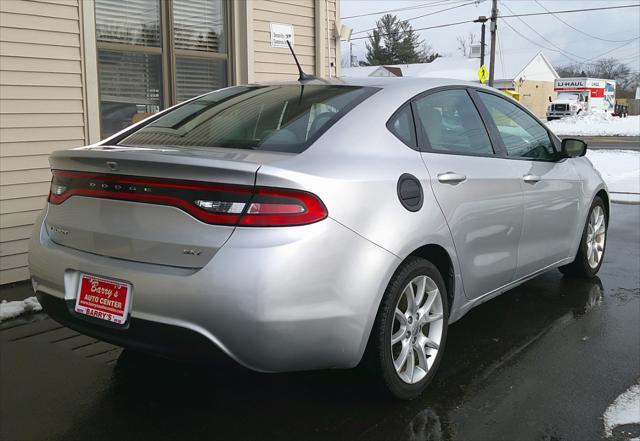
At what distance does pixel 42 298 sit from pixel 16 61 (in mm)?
3037

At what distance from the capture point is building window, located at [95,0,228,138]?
636 centimetres

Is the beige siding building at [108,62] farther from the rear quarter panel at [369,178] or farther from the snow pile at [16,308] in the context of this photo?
the rear quarter panel at [369,178]

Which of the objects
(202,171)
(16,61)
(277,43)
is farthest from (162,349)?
(277,43)

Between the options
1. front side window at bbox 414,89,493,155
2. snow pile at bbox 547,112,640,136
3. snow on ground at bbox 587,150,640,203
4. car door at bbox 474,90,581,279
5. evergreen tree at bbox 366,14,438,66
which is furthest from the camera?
evergreen tree at bbox 366,14,438,66

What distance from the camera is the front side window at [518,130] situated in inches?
167

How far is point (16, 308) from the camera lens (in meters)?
4.71

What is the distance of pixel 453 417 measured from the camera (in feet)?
10.2

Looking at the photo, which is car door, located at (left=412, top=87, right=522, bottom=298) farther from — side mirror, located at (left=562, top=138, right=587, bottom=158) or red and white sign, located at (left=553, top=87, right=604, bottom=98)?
red and white sign, located at (left=553, top=87, right=604, bottom=98)

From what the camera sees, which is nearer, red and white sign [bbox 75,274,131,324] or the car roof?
red and white sign [bbox 75,274,131,324]

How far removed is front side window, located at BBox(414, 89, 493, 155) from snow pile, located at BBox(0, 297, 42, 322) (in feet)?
10.3

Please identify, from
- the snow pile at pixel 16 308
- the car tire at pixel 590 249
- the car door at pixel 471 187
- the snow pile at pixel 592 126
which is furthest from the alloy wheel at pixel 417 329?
the snow pile at pixel 592 126

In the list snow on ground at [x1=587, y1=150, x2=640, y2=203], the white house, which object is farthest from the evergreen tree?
snow on ground at [x1=587, y1=150, x2=640, y2=203]

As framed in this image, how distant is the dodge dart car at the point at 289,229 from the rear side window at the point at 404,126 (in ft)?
0.03

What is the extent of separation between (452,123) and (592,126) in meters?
42.2
